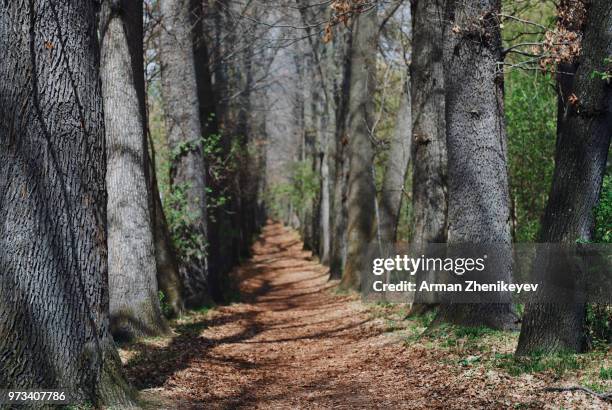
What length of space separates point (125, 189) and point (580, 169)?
6.84 m

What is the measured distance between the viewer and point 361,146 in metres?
18.8

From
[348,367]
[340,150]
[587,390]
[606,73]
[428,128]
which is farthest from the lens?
[340,150]

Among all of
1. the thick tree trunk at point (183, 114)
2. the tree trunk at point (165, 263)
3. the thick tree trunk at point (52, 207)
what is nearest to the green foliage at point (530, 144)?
the thick tree trunk at point (183, 114)

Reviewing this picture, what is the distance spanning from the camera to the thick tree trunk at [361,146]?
739 inches

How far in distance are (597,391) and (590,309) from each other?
5.24 ft

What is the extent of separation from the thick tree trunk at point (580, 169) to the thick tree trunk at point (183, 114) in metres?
9.41

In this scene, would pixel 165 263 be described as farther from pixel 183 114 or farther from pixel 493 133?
pixel 493 133

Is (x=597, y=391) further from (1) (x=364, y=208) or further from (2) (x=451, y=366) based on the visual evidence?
(1) (x=364, y=208)

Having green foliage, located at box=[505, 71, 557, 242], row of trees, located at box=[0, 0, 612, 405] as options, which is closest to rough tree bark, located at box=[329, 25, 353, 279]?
row of trees, located at box=[0, 0, 612, 405]

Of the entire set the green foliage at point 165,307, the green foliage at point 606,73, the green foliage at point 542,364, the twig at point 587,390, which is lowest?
the twig at point 587,390

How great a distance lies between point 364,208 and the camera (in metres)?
18.9

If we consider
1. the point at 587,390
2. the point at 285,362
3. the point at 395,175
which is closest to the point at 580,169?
the point at 587,390

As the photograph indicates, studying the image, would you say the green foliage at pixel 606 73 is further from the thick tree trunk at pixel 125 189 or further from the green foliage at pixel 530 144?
the green foliage at pixel 530 144

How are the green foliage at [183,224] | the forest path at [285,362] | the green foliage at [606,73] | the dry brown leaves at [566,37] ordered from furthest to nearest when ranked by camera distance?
the green foliage at [183,224]
the dry brown leaves at [566,37]
the forest path at [285,362]
the green foliage at [606,73]
